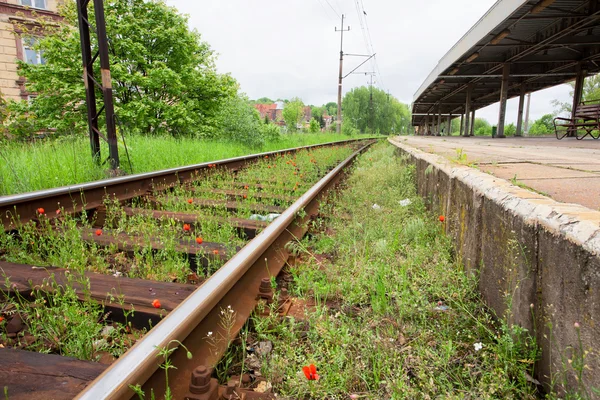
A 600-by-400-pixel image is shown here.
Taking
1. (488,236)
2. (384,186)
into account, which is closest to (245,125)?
(384,186)

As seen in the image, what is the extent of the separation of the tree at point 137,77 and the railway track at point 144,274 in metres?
12.4

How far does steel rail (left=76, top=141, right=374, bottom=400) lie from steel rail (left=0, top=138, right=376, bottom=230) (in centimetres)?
201

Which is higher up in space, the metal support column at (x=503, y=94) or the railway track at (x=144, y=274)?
the metal support column at (x=503, y=94)

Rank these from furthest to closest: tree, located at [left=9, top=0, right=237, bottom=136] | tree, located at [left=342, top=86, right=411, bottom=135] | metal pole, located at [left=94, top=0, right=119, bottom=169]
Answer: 1. tree, located at [left=342, top=86, right=411, bottom=135]
2. tree, located at [left=9, top=0, right=237, bottom=136]
3. metal pole, located at [left=94, top=0, right=119, bottom=169]

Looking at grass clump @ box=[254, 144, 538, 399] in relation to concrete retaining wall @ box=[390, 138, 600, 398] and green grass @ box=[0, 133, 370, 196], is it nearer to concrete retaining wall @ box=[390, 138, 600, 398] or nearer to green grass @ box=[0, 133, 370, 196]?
concrete retaining wall @ box=[390, 138, 600, 398]

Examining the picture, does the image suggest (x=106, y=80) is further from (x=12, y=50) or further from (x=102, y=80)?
(x=12, y=50)

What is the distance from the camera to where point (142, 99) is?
15.8 metres

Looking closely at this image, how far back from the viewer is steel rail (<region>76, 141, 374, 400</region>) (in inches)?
40.8

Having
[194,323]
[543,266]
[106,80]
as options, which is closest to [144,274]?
[194,323]

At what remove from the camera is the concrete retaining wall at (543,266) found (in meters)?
1.05

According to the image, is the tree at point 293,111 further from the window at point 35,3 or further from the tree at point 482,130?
the window at point 35,3

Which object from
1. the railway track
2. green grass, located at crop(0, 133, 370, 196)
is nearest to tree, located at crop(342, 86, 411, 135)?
green grass, located at crop(0, 133, 370, 196)

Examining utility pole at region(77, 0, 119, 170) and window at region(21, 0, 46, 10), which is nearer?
utility pole at region(77, 0, 119, 170)

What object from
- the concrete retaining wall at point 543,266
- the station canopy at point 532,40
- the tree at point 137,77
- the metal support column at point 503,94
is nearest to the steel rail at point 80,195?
the concrete retaining wall at point 543,266
